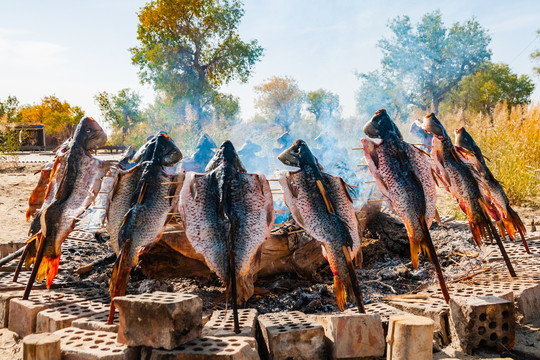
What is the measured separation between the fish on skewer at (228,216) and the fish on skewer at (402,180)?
3.68ft

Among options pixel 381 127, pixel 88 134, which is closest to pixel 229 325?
pixel 381 127

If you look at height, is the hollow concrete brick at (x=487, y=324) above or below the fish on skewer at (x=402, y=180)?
below

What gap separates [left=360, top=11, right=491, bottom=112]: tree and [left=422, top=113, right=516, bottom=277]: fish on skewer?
2147cm

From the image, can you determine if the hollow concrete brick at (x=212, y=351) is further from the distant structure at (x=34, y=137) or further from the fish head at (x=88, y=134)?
the distant structure at (x=34, y=137)

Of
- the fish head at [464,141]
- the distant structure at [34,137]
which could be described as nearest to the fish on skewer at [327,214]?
the fish head at [464,141]

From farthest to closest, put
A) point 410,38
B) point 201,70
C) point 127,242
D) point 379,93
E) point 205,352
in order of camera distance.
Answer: point 410,38 → point 379,93 → point 201,70 → point 127,242 → point 205,352

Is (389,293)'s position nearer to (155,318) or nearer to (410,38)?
(155,318)

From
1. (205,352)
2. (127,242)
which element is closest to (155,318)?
(205,352)

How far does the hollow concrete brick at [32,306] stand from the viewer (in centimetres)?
354

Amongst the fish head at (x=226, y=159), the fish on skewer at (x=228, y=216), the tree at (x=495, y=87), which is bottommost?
the fish on skewer at (x=228, y=216)

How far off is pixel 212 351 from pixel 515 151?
29.0 feet

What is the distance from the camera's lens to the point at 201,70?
20.6m

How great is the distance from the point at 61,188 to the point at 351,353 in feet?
10.2

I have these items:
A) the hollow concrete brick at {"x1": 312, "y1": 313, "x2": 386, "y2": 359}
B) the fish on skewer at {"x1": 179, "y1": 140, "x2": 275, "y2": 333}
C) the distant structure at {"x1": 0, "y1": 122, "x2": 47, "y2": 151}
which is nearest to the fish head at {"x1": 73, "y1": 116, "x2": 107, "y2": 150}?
the fish on skewer at {"x1": 179, "y1": 140, "x2": 275, "y2": 333}
